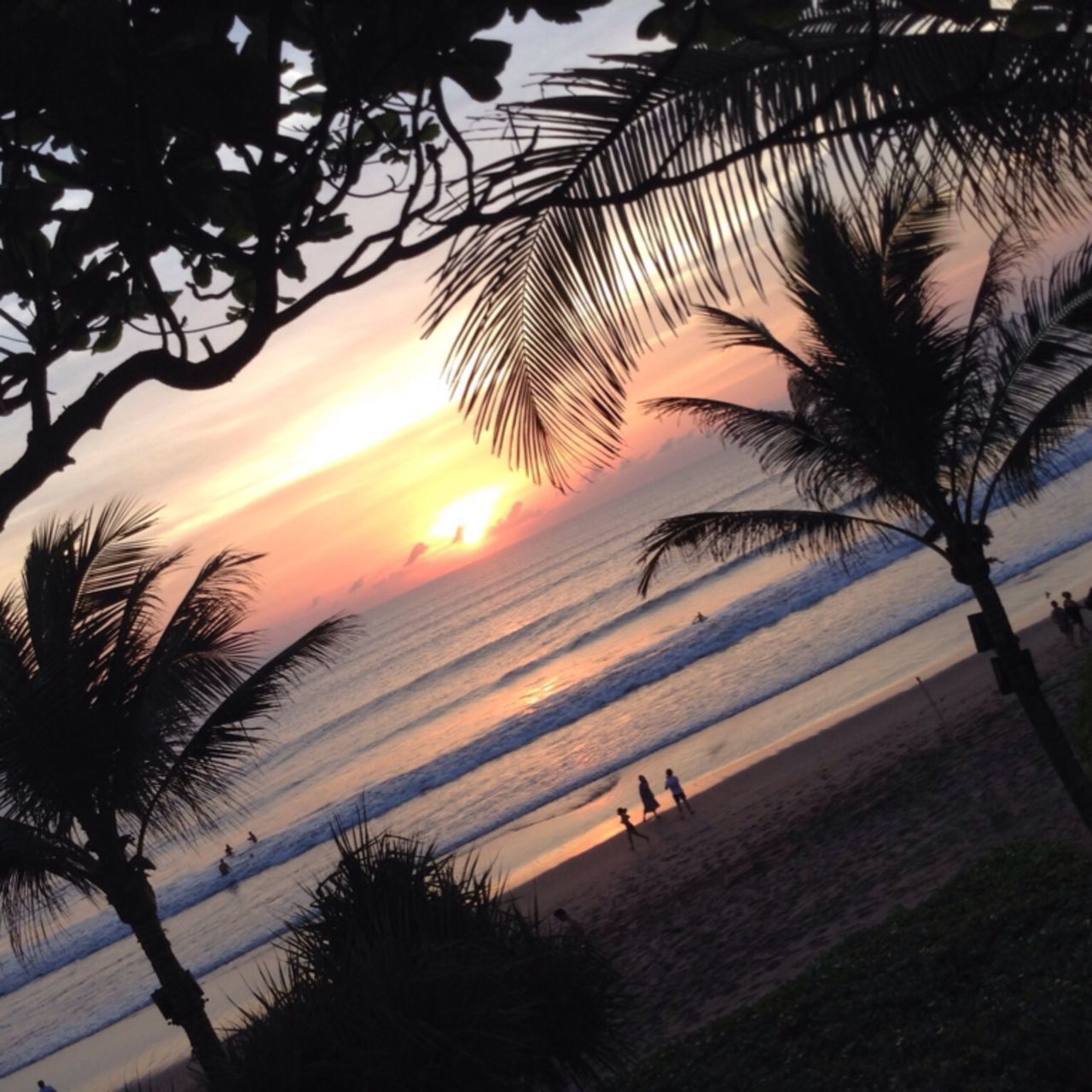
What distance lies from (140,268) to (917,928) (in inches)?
325

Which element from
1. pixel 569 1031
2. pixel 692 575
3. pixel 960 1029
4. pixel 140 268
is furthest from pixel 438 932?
pixel 692 575

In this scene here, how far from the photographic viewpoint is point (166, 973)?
29.0 ft

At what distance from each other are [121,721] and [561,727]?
30154 mm

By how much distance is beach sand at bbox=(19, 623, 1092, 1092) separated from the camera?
12.5 metres

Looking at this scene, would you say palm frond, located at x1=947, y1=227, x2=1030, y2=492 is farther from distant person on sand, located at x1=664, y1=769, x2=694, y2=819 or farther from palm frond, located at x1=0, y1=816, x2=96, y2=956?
distant person on sand, located at x1=664, y1=769, x2=694, y2=819

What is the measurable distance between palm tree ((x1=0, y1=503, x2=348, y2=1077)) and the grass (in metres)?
3.86

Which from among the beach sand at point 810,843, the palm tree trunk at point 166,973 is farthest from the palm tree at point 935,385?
the palm tree trunk at point 166,973

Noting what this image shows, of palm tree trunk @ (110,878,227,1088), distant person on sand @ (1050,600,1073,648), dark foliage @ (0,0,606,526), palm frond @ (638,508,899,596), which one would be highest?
dark foliage @ (0,0,606,526)

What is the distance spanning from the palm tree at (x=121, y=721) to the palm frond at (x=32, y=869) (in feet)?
0.04

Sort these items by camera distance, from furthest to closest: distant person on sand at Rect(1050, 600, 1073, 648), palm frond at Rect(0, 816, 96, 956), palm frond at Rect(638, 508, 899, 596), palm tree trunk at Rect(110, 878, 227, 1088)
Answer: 1. distant person on sand at Rect(1050, 600, 1073, 648)
2. palm frond at Rect(638, 508, 899, 596)
3. palm tree trunk at Rect(110, 878, 227, 1088)
4. palm frond at Rect(0, 816, 96, 956)

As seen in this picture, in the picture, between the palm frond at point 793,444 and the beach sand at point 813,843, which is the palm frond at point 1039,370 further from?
the beach sand at point 813,843

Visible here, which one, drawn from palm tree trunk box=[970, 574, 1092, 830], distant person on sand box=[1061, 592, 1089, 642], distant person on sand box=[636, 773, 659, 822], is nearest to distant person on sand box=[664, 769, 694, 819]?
distant person on sand box=[636, 773, 659, 822]

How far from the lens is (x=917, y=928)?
29.4 feet

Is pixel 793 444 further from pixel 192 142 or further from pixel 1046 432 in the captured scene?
pixel 192 142
